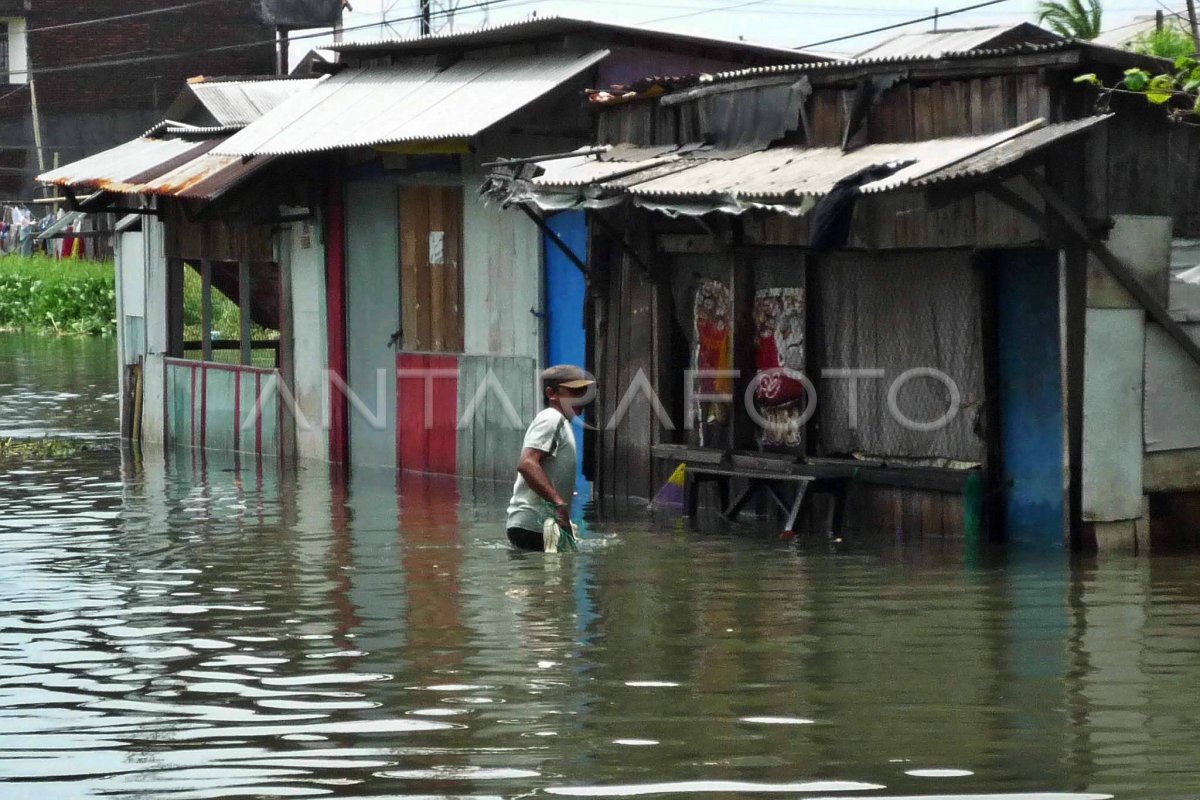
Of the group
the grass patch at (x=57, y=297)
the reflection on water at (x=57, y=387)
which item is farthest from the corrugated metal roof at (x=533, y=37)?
the grass patch at (x=57, y=297)

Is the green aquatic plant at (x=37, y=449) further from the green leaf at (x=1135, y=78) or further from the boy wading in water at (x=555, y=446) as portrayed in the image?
the green leaf at (x=1135, y=78)

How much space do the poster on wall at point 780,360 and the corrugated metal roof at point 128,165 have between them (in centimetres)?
867

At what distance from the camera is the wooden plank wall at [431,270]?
61.7 feet

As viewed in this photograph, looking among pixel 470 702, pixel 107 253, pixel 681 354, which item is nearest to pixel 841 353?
pixel 681 354

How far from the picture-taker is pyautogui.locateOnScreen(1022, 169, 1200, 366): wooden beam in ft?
38.9

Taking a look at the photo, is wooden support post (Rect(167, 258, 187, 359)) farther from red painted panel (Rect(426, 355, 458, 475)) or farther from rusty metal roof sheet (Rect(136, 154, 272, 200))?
red painted panel (Rect(426, 355, 458, 475))

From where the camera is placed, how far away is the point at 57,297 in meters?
49.2

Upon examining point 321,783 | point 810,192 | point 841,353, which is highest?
point 810,192

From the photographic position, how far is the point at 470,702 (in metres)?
8.27

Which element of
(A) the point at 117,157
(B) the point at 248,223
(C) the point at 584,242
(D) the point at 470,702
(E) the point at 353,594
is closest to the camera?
(D) the point at 470,702

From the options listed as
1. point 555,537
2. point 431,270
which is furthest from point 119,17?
point 555,537

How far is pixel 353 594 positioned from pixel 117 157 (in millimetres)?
12835

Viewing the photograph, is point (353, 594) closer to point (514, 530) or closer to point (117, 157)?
point (514, 530)

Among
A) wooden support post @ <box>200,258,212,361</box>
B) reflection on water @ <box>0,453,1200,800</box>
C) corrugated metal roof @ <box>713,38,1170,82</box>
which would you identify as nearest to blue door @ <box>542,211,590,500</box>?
reflection on water @ <box>0,453,1200,800</box>
